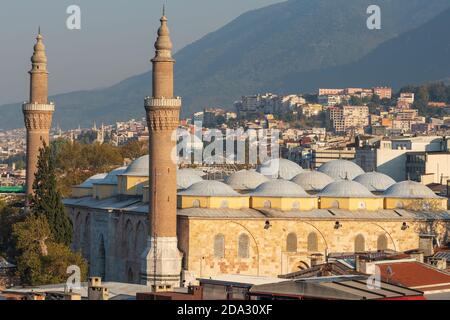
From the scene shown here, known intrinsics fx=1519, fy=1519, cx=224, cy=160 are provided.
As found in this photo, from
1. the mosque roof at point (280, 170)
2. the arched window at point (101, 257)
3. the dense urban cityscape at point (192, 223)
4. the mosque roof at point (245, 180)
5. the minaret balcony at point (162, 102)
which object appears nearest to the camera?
the dense urban cityscape at point (192, 223)

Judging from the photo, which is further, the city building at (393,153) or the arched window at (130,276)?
the city building at (393,153)

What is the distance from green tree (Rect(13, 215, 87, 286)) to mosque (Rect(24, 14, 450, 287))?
2.78 metres

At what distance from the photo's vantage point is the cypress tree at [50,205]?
191ft

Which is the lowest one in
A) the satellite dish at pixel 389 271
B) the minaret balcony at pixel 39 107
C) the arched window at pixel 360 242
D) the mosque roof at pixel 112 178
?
the arched window at pixel 360 242

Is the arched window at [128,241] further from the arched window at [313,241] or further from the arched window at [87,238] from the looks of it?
the arched window at [313,241]

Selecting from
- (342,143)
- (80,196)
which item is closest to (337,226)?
(80,196)

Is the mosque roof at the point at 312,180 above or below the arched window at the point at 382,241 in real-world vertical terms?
above

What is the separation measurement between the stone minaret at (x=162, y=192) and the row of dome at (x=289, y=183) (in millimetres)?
4354

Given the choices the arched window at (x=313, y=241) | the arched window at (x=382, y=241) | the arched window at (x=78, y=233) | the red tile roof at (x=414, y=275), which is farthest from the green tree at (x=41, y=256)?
the red tile roof at (x=414, y=275)

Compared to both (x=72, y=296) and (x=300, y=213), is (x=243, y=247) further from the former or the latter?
(x=72, y=296)

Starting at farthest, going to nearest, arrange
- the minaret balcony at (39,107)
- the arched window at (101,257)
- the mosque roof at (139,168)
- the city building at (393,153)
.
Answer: the city building at (393,153) < the minaret balcony at (39,107) < the mosque roof at (139,168) < the arched window at (101,257)

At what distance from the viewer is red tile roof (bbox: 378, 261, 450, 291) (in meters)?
39.2

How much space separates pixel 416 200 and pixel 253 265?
27.1 ft

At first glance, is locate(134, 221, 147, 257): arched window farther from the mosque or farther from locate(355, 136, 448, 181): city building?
locate(355, 136, 448, 181): city building
